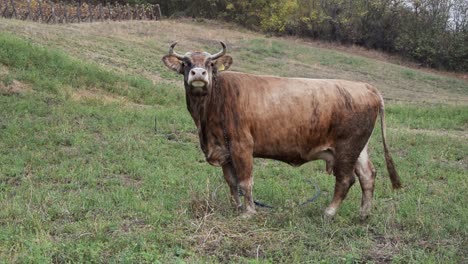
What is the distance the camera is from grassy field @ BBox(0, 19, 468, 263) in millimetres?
5152

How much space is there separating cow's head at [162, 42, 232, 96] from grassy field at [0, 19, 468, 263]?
147cm

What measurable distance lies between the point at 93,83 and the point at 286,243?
11933 millimetres

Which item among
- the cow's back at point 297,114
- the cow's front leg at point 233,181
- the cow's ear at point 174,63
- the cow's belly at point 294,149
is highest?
the cow's ear at point 174,63

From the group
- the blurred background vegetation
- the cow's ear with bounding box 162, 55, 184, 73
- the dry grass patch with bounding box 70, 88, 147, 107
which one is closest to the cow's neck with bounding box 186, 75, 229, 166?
the cow's ear with bounding box 162, 55, 184, 73

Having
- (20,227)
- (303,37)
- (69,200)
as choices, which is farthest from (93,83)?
(303,37)

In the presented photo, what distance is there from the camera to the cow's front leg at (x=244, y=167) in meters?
6.26

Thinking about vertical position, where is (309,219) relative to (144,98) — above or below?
above

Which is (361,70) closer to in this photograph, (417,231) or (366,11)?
(366,11)

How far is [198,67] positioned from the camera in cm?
590

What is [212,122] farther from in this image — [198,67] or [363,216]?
[363,216]

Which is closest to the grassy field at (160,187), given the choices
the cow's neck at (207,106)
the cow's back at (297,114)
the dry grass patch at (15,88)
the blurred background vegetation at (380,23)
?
the dry grass patch at (15,88)

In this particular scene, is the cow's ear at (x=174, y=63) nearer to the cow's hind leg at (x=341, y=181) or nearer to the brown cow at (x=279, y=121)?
the brown cow at (x=279, y=121)

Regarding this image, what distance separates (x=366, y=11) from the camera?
1743 inches

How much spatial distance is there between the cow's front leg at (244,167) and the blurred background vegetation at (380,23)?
38172 mm
